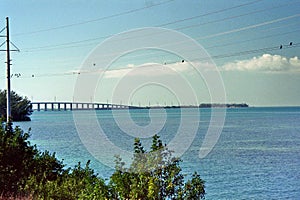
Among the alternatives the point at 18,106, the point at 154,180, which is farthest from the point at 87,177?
the point at 18,106

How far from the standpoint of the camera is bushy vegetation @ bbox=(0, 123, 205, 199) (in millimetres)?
10922

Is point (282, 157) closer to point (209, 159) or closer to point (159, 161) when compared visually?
point (209, 159)

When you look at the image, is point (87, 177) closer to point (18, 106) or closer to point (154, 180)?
point (154, 180)

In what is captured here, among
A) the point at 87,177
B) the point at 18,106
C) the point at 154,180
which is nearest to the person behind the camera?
the point at 154,180

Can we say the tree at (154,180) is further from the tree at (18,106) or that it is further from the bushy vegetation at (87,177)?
the tree at (18,106)

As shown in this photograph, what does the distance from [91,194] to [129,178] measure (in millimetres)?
924

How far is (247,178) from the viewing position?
31188mm

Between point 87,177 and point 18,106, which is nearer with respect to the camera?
point 87,177

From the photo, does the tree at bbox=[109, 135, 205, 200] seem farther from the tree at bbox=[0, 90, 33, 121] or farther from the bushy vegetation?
the tree at bbox=[0, 90, 33, 121]

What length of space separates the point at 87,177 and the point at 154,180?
9.31 feet

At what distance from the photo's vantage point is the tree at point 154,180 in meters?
10.8

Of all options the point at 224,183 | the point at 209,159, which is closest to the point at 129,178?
the point at 224,183

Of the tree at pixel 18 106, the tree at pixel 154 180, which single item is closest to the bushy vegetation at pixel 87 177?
the tree at pixel 154 180

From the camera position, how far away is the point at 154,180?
35.5ft
